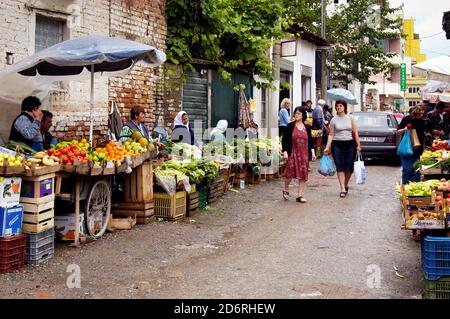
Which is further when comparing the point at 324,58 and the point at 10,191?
the point at 324,58

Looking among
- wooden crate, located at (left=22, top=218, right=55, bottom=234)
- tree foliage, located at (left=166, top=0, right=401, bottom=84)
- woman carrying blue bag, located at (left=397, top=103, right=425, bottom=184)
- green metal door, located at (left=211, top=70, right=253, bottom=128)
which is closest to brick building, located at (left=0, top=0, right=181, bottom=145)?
tree foliage, located at (left=166, top=0, right=401, bottom=84)

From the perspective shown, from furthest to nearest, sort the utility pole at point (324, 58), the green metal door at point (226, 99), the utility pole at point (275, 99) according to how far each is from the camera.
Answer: the utility pole at point (324, 58) → the utility pole at point (275, 99) → the green metal door at point (226, 99)

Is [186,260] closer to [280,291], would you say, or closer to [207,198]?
[280,291]

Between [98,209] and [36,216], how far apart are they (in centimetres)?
159

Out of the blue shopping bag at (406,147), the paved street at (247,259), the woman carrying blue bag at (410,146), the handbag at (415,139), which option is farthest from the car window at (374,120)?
the paved street at (247,259)

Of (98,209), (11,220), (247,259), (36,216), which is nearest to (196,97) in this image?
(98,209)

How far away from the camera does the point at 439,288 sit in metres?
5.35

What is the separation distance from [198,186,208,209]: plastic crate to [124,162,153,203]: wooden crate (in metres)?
1.64

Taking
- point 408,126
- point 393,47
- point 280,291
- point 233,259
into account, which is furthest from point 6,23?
point 393,47

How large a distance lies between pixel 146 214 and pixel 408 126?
537cm

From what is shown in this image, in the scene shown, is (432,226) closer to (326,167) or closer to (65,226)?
(65,226)

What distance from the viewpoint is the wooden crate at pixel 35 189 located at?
6.72 meters

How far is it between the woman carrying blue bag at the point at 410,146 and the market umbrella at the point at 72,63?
4835mm

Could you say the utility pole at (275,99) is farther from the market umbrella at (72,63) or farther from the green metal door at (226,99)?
the market umbrella at (72,63)
